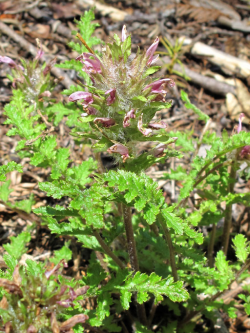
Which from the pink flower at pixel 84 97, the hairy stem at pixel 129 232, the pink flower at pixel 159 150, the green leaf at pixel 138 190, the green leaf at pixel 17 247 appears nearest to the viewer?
the green leaf at pixel 138 190

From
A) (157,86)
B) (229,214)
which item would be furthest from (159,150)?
(229,214)

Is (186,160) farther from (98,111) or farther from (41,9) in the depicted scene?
(41,9)

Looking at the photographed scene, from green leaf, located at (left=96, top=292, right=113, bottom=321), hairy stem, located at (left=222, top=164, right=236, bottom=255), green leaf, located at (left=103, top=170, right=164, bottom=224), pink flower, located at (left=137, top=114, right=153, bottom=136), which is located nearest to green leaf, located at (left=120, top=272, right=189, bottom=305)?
green leaf, located at (left=96, top=292, right=113, bottom=321)

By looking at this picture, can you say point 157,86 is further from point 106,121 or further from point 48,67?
point 48,67

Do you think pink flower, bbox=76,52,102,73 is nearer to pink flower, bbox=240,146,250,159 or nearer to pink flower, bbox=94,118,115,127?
pink flower, bbox=94,118,115,127

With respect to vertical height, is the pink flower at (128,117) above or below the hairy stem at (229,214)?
above

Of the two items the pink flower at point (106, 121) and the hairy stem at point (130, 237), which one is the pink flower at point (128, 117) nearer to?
the pink flower at point (106, 121)

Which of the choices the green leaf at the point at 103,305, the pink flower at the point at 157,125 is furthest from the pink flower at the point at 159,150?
the green leaf at the point at 103,305
